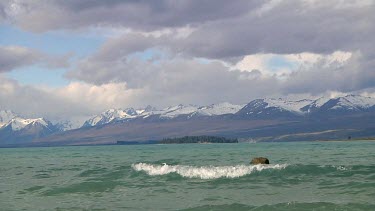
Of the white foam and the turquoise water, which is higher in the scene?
the white foam

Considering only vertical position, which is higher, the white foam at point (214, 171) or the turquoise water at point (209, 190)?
the white foam at point (214, 171)

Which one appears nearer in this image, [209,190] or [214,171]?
[209,190]

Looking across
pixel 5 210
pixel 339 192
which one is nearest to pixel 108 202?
pixel 5 210

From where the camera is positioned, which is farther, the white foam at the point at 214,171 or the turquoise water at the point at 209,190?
the white foam at the point at 214,171

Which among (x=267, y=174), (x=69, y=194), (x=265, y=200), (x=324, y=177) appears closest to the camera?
(x=265, y=200)

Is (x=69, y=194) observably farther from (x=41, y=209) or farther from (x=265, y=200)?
(x=265, y=200)

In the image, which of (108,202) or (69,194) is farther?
(69,194)

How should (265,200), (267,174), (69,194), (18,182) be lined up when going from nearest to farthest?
(265,200) < (69,194) < (267,174) < (18,182)

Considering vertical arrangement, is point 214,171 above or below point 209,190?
above

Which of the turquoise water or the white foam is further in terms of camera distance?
the white foam

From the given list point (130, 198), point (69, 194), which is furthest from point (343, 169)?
point (69, 194)

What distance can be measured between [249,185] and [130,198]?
1154cm

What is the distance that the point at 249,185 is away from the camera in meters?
46.2

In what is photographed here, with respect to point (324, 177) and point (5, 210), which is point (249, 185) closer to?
point (324, 177)
